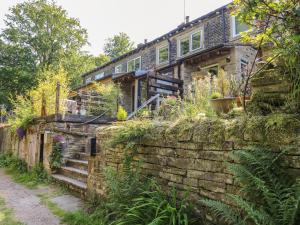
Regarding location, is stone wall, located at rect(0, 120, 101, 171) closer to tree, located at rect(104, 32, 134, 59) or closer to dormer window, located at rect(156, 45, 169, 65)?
dormer window, located at rect(156, 45, 169, 65)

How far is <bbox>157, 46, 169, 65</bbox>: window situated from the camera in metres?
13.7

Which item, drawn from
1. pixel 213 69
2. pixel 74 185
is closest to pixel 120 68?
pixel 213 69

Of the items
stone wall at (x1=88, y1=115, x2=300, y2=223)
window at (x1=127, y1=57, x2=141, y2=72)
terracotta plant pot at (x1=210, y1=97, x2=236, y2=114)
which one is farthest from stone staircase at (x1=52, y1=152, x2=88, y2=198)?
window at (x1=127, y1=57, x2=141, y2=72)

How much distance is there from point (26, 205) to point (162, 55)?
1131 centimetres

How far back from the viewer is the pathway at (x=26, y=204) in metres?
3.78

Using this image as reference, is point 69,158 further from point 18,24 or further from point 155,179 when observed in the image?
point 18,24

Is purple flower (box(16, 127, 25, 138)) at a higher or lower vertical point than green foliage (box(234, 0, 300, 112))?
lower

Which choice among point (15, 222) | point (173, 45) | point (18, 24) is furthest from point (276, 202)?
point (18, 24)

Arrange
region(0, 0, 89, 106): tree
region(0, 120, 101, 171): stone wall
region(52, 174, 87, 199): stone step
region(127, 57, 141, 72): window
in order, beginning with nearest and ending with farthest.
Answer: region(52, 174, 87, 199): stone step
region(0, 120, 101, 171): stone wall
region(127, 57, 141, 72): window
region(0, 0, 89, 106): tree

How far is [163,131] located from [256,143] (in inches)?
48.4

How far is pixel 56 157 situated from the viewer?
21.6ft

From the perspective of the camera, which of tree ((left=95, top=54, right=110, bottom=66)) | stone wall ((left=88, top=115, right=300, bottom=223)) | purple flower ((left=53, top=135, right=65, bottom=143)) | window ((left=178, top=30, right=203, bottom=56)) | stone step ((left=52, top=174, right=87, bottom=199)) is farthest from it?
tree ((left=95, top=54, right=110, bottom=66))

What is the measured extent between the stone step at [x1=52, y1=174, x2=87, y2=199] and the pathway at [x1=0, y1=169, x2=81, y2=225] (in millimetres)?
395

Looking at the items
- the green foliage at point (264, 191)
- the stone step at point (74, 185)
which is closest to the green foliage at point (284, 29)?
the green foliage at point (264, 191)
